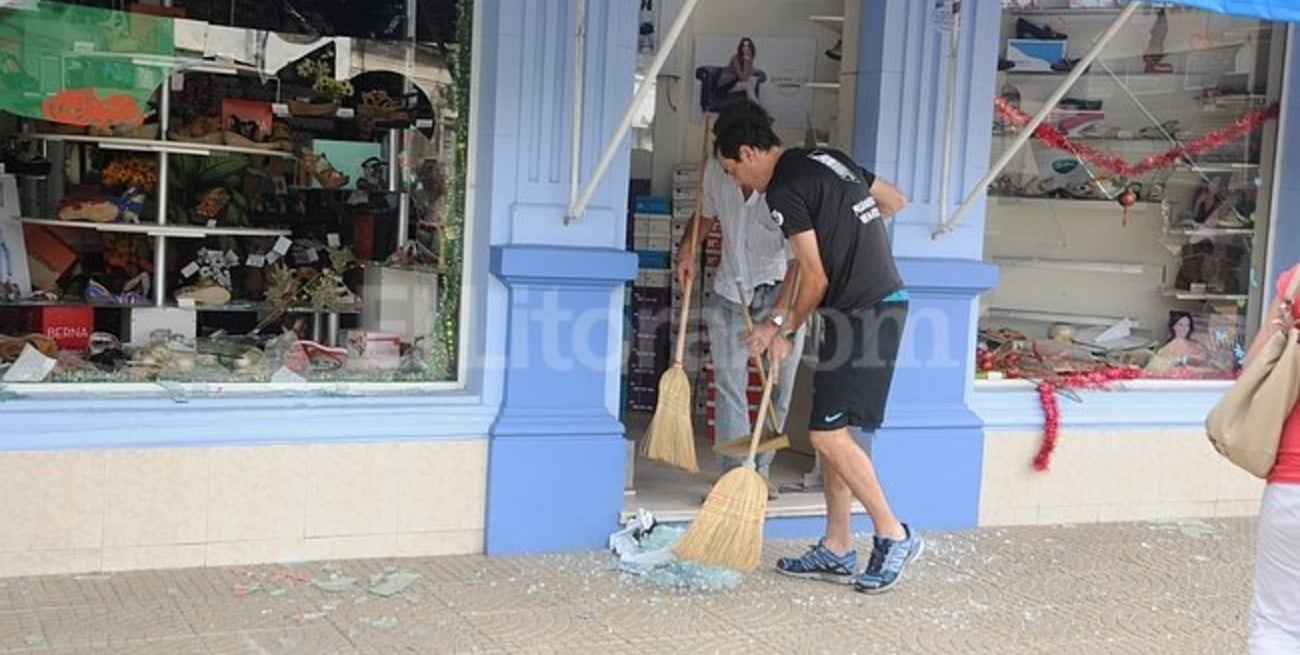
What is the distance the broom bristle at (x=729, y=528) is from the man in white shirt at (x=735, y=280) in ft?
2.65

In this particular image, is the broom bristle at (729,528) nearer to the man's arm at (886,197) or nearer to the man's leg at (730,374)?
the man's leg at (730,374)

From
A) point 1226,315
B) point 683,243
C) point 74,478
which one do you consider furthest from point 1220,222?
point 74,478

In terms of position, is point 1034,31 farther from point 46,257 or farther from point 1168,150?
point 46,257

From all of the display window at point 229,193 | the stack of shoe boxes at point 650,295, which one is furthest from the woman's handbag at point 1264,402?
the stack of shoe boxes at point 650,295

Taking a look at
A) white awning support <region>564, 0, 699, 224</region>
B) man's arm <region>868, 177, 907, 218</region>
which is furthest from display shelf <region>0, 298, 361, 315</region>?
man's arm <region>868, 177, 907, 218</region>

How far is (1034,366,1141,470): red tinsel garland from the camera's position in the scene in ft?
22.0

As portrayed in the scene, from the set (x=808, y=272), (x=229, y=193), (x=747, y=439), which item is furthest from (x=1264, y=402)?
(x=229, y=193)

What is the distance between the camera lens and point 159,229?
20.7 ft

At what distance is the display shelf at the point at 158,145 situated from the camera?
588 cm

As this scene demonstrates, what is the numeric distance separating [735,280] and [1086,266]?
225 cm

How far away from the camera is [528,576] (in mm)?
5559

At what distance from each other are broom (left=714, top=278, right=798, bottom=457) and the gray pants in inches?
2.3

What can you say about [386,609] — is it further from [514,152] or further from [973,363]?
[973,363]

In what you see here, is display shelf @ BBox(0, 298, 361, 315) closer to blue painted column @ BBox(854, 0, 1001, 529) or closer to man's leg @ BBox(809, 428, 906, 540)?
man's leg @ BBox(809, 428, 906, 540)
